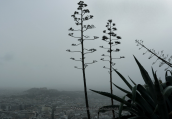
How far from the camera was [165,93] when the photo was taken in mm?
1679

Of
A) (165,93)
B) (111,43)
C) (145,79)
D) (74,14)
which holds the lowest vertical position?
(165,93)

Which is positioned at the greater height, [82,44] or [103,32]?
[103,32]

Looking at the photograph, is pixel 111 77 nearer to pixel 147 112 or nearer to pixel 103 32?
pixel 103 32

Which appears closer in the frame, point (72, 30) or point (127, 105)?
point (127, 105)

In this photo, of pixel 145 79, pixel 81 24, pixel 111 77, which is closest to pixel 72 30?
pixel 81 24

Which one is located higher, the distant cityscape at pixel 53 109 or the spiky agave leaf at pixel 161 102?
the spiky agave leaf at pixel 161 102

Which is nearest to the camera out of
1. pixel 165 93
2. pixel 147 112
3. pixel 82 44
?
pixel 165 93

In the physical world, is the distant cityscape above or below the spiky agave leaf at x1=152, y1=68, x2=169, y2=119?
below

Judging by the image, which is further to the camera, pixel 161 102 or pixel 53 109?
pixel 53 109

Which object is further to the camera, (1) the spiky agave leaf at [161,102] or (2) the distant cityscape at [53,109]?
(2) the distant cityscape at [53,109]

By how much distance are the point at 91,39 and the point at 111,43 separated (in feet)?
3.68

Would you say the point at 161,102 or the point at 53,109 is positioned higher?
the point at 161,102

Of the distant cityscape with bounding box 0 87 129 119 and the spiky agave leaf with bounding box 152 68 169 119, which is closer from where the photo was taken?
the spiky agave leaf with bounding box 152 68 169 119

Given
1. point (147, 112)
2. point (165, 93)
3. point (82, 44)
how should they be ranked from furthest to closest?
1. point (82, 44)
2. point (147, 112)
3. point (165, 93)
